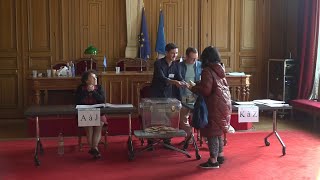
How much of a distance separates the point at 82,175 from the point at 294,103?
450 centimetres

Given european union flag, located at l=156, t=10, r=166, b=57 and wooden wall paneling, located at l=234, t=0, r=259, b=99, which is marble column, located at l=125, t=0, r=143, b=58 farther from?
wooden wall paneling, located at l=234, t=0, r=259, b=99

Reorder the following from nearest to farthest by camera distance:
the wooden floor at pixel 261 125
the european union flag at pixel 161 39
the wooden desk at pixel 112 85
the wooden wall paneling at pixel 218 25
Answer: the wooden floor at pixel 261 125, the wooden desk at pixel 112 85, the european union flag at pixel 161 39, the wooden wall paneling at pixel 218 25

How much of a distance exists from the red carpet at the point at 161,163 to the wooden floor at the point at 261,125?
2.43 ft

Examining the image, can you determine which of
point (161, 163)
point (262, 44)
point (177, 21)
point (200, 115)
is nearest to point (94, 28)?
point (177, 21)

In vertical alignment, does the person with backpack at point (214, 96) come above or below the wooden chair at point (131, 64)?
below

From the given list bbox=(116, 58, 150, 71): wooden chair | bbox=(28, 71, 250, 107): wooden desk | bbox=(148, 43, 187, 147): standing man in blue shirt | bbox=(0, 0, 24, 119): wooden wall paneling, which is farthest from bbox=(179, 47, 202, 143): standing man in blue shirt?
bbox=(0, 0, 24, 119): wooden wall paneling

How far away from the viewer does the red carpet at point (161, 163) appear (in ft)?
14.9

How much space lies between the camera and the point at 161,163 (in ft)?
16.4

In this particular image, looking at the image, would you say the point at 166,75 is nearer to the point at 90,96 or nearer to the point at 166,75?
the point at 166,75

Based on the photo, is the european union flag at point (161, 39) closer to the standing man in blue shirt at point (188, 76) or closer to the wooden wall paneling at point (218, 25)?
the wooden wall paneling at point (218, 25)

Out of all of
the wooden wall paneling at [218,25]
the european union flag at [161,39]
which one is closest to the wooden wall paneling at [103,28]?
the european union flag at [161,39]

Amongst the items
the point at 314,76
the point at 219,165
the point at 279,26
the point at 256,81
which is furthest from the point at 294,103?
the point at 219,165

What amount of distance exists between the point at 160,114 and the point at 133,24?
3.41 meters

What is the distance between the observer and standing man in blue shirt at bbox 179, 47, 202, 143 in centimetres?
571
